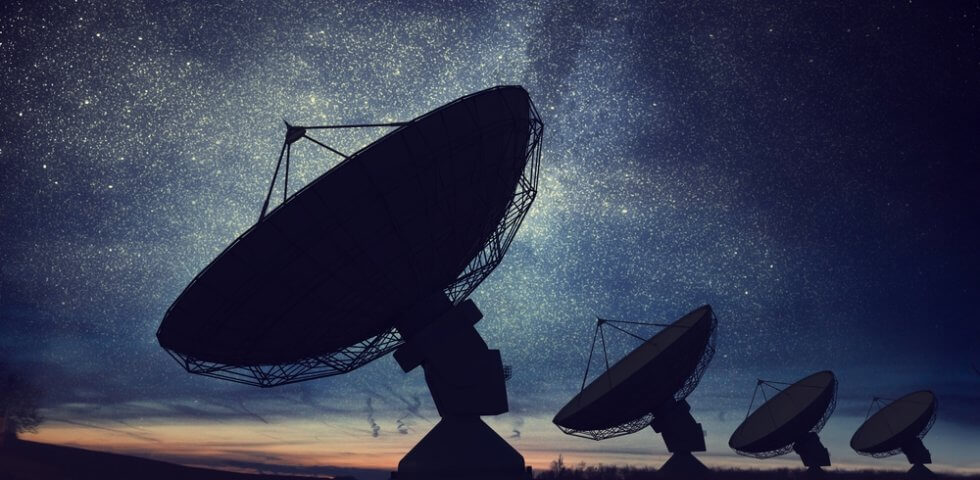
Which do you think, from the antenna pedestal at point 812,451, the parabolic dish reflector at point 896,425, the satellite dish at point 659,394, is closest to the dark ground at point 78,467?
the satellite dish at point 659,394

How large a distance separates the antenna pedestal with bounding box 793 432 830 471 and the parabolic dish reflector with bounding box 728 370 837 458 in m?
0.38

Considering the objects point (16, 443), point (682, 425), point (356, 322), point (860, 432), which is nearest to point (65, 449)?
point (16, 443)

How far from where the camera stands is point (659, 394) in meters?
23.9

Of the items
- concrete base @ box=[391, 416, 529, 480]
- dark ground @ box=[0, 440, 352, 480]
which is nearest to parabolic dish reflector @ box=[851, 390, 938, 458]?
concrete base @ box=[391, 416, 529, 480]

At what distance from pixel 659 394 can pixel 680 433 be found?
2983mm

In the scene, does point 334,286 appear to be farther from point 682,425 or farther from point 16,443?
point 16,443

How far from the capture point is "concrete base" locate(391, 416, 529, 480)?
52.6ft

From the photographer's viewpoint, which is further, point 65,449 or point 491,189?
point 65,449

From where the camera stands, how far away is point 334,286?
14562 mm

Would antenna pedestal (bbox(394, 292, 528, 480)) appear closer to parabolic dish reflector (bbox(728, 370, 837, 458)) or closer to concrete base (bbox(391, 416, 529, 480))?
concrete base (bbox(391, 416, 529, 480))

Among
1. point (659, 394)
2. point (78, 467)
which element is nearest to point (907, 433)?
point (659, 394)

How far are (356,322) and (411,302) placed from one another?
173cm

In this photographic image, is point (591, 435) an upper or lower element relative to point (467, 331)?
lower

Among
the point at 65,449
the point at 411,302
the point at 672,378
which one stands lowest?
the point at 65,449
